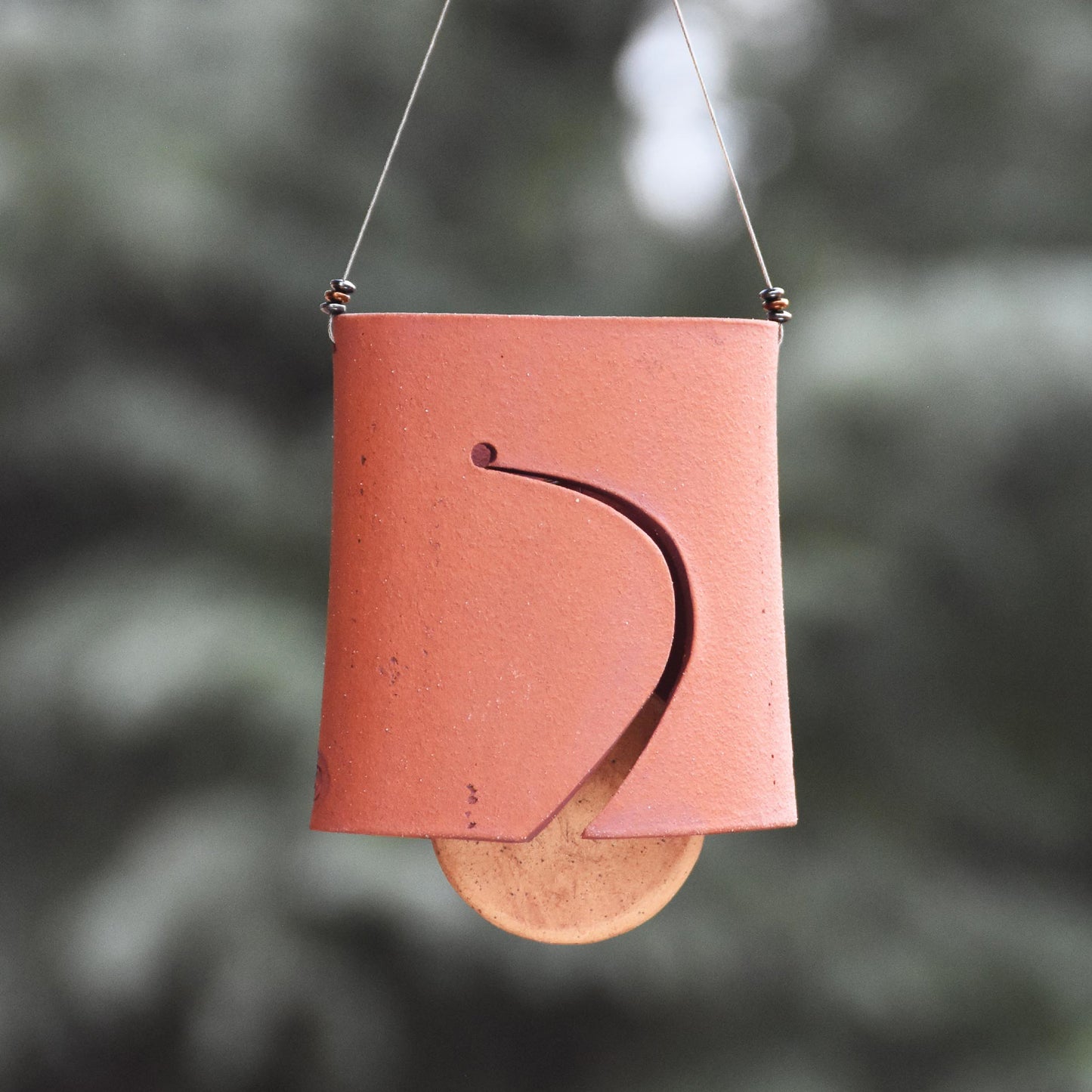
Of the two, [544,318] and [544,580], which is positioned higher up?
[544,318]

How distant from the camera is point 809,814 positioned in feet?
12.4

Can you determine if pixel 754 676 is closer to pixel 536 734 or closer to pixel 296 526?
pixel 536 734

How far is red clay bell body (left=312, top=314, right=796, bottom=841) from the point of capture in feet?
4.03

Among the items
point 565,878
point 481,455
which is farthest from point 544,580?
point 565,878

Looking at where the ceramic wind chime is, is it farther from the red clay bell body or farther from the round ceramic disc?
the round ceramic disc

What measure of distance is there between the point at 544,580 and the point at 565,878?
0.28m

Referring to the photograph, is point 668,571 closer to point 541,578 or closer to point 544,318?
point 541,578

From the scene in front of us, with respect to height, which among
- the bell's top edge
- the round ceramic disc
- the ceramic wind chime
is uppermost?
the bell's top edge

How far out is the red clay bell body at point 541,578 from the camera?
1228 mm

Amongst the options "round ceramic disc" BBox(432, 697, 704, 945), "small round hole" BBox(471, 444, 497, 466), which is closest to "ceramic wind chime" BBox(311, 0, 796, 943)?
"small round hole" BBox(471, 444, 497, 466)

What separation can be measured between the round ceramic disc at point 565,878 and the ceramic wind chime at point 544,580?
0.34ft

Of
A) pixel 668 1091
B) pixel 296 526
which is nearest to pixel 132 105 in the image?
pixel 296 526

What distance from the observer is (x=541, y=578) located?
48.5 inches

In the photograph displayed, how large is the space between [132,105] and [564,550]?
9.43ft
